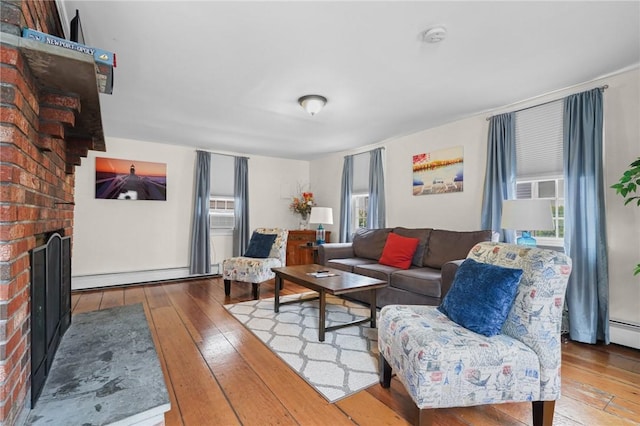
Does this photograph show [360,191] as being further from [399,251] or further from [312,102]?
[312,102]

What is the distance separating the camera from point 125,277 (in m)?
4.79

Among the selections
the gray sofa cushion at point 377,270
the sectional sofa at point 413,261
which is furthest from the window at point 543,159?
the gray sofa cushion at point 377,270

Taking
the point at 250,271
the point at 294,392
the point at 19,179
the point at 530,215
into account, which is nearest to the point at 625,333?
the point at 530,215

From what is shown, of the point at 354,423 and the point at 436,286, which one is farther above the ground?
the point at 436,286

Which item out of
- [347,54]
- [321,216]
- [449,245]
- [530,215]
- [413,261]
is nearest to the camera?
[347,54]

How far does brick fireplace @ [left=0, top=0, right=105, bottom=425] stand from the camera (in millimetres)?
996

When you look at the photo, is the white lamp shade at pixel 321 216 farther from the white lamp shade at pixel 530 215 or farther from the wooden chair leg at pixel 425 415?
the wooden chair leg at pixel 425 415

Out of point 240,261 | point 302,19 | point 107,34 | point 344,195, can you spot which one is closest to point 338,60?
point 302,19

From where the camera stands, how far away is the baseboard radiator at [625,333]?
2.55 meters

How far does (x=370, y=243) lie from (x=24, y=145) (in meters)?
3.81

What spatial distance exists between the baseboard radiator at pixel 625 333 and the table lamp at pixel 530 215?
109 centimetres

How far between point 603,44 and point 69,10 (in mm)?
3572

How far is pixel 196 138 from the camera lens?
4.74m

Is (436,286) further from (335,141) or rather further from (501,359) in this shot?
(335,141)
